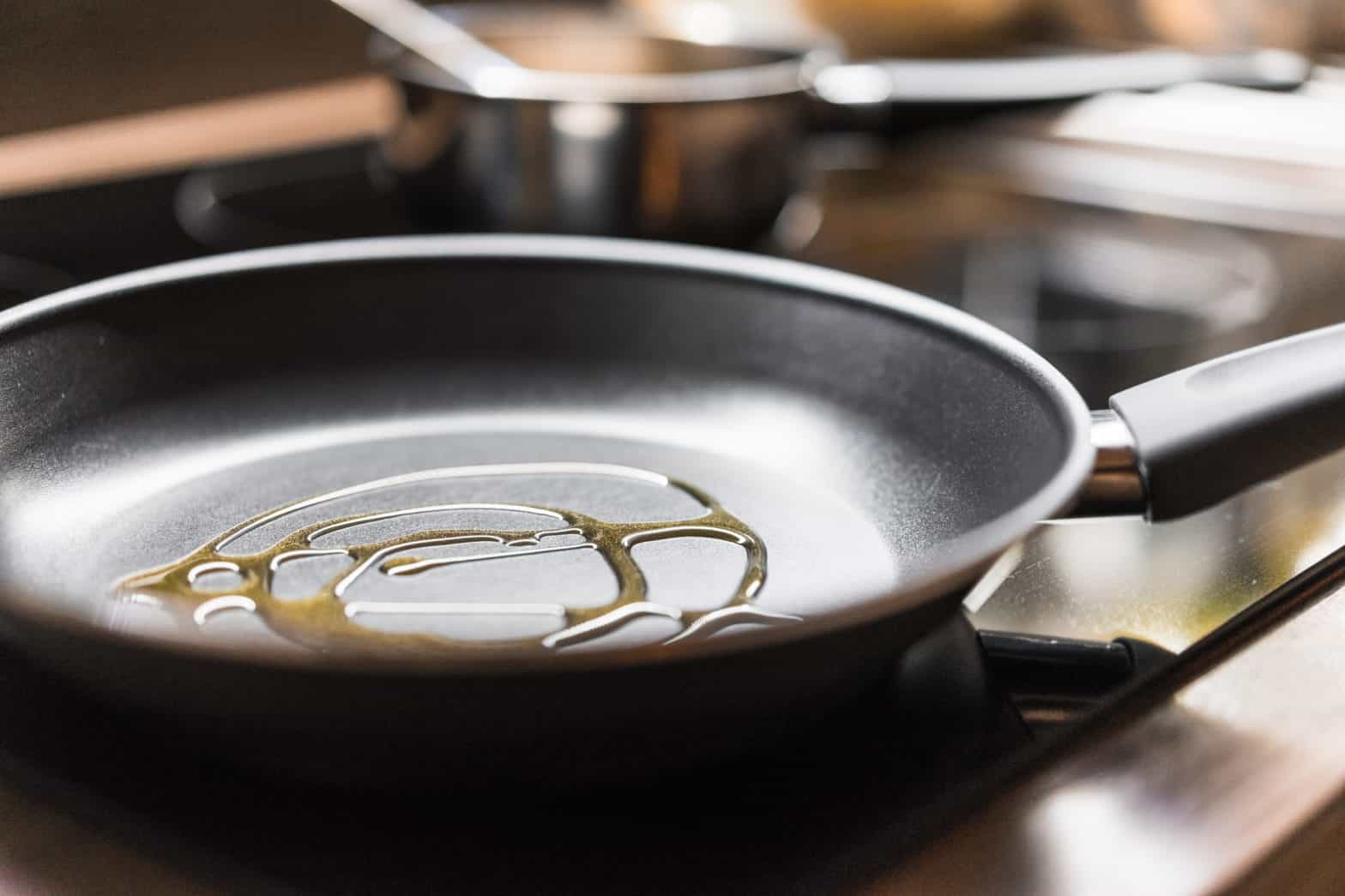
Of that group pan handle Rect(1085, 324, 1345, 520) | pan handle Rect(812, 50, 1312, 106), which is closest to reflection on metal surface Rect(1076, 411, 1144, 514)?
pan handle Rect(1085, 324, 1345, 520)

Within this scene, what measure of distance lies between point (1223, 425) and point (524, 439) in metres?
0.19

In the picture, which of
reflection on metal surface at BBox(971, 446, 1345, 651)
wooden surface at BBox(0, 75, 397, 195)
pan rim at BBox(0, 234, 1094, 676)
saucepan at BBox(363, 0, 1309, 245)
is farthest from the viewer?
wooden surface at BBox(0, 75, 397, 195)

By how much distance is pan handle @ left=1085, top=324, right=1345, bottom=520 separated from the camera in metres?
0.26

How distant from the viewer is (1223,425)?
0.26 m

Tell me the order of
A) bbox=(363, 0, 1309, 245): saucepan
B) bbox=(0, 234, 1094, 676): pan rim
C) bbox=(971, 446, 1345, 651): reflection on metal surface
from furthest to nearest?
bbox=(363, 0, 1309, 245): saucepan, bbox=(971, 446, 1345, 651): reflection on metal surface, bbox=(0, 234, 1094, 676): pan rim

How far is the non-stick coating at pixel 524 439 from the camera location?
0.19 metres

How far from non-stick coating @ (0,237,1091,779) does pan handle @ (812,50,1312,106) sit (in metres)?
0.26

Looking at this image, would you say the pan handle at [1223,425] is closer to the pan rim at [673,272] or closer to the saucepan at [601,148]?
the pan rim at [673,272]

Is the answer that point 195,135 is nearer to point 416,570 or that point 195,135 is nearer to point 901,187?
point 901,187

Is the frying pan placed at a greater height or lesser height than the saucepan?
lesser

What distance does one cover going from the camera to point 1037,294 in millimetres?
614

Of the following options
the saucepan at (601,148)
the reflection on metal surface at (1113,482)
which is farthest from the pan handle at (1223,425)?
the saucepan at (601,148)

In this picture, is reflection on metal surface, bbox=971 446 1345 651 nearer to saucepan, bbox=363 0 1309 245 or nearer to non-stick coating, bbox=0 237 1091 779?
non-stick coating, bbox=0 237 1091 779

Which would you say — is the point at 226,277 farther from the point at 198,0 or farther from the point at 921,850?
the point at 198,0
